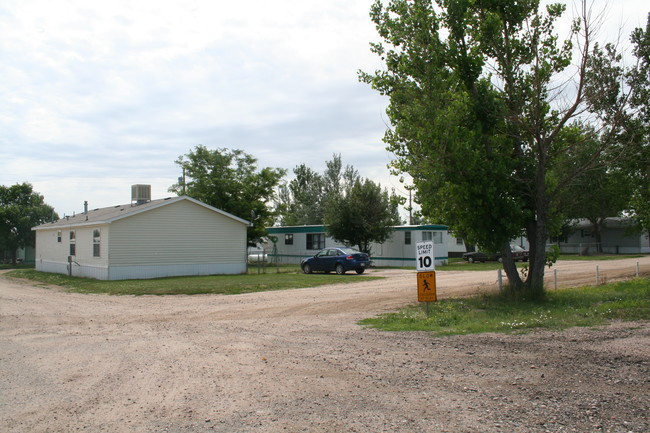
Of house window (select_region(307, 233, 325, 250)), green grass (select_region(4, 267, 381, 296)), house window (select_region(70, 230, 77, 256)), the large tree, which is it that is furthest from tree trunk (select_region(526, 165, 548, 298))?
house window (select_region(307, 233, 325, 250))

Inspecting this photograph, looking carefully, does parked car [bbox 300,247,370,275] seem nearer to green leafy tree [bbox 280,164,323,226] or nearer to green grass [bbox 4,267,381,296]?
green grass [bbox 4,267,381,296]

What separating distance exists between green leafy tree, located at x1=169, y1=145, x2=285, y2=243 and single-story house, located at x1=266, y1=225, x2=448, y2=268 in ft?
7.20

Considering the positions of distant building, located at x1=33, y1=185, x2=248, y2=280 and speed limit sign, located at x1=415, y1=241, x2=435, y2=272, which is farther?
distant building, located at x1=33, y1=185, x2=248, y2=280

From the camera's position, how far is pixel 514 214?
46.2ft

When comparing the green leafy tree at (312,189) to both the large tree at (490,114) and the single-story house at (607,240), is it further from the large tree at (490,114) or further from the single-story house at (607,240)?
the large tree at (490,114)

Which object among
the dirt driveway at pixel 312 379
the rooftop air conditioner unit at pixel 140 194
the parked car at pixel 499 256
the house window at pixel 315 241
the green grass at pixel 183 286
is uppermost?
the rooftop air conditioner unit at pixel 140 194

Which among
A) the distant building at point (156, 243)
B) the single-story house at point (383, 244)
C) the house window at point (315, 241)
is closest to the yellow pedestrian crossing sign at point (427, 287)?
the distant building at point (156, 243)

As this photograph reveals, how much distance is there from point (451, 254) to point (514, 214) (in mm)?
36648

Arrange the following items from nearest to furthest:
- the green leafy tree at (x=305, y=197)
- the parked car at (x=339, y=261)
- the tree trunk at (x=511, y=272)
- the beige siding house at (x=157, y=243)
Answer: the tree trunk at (x=511, y=272)
the beige siding house at (x=157, y=243)
the parked car at (x=339, y=261)
the green leafy tree at (x=305, y=197)

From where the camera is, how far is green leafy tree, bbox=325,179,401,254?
35.5 m

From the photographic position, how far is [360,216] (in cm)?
3541

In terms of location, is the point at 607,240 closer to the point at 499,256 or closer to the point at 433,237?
the point at 499,256

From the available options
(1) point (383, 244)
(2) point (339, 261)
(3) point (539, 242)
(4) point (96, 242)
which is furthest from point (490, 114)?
(1) point (383, 244)

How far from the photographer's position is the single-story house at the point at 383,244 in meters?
36.3
